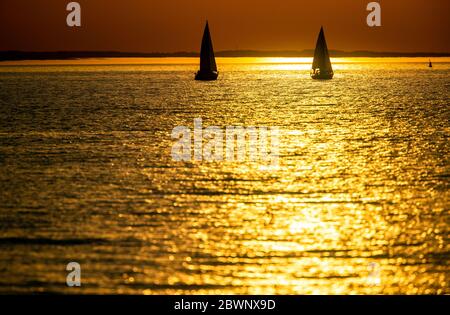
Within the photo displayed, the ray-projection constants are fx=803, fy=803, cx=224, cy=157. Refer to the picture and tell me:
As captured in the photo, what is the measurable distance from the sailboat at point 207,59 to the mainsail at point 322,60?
60.3ft

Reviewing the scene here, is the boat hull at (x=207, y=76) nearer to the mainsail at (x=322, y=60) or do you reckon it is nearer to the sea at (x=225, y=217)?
the mainsail at (x=322, y=60)

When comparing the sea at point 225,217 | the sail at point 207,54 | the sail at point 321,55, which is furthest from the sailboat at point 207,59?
the sea at point 225,217

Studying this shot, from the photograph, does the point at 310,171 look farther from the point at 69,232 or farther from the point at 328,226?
the point at 69,232

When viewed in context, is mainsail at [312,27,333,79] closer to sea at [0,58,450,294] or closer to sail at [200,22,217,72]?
A: sail at [200,22,217,72]

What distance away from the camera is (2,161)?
1748 inches

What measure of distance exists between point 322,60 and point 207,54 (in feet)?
76.1

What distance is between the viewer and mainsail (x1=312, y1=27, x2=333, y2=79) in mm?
137625

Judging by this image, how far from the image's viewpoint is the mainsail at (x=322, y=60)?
137625mm

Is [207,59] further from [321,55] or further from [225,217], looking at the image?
[225,217]

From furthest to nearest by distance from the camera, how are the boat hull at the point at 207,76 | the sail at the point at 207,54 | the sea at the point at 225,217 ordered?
the boat hull at the point at 207,76 → the sail at the point at 207,54 → the sea at the point at 225,217

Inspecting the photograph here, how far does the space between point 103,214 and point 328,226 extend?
8.13 m

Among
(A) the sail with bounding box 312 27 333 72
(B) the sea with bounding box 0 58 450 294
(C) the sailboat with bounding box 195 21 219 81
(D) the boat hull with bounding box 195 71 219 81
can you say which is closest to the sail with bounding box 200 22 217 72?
(C) the sailboat with bounding box 195 21 219 81

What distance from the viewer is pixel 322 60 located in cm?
14238
